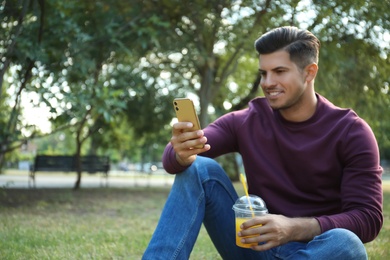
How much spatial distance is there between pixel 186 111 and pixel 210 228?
682mm

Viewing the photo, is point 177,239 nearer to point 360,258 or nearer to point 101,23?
point 360,258

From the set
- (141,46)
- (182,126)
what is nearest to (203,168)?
(182,126)

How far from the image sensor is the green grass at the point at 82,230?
3.96 metres

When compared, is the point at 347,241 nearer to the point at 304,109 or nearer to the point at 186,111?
the point at 304,109

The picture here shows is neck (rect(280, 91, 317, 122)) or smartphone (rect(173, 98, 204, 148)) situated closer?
smartphone (rect(173, 98, 204, 148))

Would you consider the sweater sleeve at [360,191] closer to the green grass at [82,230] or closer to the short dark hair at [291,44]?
the short dark hair at [291,44]

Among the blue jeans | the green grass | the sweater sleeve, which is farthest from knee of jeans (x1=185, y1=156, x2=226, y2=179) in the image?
the green grass

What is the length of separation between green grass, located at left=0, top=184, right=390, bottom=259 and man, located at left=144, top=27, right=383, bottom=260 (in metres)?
1.73

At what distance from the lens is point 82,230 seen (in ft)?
17.1

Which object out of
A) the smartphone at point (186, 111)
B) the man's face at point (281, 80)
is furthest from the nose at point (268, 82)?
the smartphone at point (186, 111)

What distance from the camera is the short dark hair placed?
2.34 m

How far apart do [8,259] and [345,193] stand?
2.57 metres

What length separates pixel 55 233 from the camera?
489cm

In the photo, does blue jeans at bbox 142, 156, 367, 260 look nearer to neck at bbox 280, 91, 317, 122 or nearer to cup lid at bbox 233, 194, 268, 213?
cup lid at bbox 233, 194, 268, 213
